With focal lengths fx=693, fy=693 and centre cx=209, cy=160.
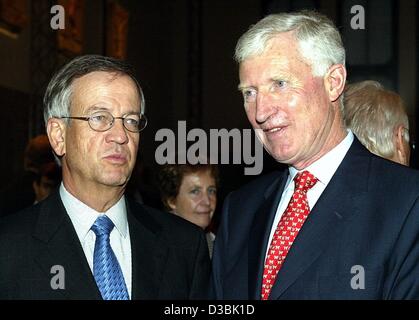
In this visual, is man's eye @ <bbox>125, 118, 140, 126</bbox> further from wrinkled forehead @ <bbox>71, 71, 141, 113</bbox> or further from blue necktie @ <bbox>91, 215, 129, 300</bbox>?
blue necktie @ <bbox>91, 215, 129, 300</bbox>

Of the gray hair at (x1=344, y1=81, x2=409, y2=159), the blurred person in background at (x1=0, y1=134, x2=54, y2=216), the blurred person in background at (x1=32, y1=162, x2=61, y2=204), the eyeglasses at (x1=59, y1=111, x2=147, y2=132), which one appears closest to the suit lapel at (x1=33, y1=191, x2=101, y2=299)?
the eyeglasses at (x1=59, y1=111, x2=147, y2=132)

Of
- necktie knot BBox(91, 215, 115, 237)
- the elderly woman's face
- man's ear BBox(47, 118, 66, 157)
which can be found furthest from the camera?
the elderly woman's face

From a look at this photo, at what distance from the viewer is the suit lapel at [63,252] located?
2117mm

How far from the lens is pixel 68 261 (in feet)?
7.07

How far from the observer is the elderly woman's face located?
424 cm

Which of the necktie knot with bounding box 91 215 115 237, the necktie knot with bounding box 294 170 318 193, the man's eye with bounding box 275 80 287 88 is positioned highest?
the man's eye with bounding box 275 80 287 88

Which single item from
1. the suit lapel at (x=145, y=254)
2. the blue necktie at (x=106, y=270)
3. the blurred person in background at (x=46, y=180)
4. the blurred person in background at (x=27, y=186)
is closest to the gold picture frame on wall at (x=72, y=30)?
the blurred person in background at (x=27, y=186)

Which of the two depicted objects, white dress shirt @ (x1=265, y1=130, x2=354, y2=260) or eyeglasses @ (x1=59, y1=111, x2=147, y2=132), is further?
eyeglasses @ (x1=59, y1=111, x2=147, y2=132)

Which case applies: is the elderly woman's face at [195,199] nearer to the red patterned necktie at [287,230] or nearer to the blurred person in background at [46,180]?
the blurred person in background at [46,180]

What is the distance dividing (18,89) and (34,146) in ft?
11.4

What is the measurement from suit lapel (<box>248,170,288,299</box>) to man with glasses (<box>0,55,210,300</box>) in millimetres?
278

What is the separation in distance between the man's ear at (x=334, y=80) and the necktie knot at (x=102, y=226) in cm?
82
